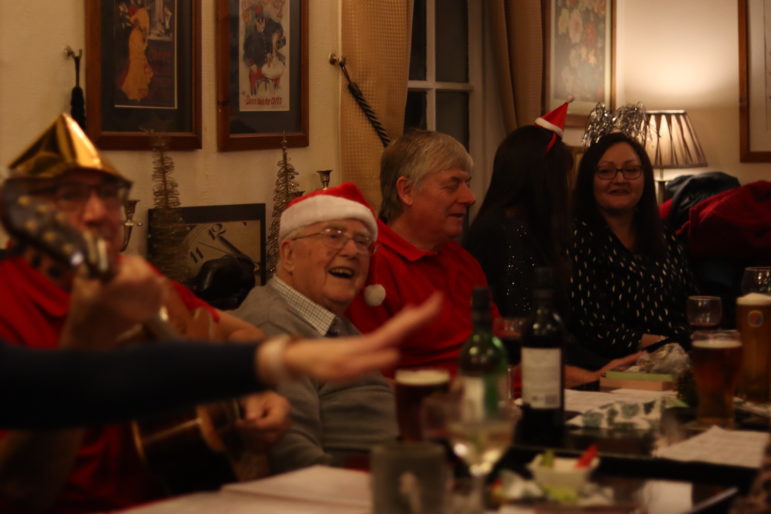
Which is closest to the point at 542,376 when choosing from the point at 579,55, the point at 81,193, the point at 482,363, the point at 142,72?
the point at 482,363

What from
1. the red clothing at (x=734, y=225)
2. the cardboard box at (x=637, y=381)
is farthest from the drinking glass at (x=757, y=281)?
the red clothing at (x=734, y=225)

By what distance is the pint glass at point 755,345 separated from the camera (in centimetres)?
231

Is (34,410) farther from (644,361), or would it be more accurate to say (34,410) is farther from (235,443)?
(644,361)

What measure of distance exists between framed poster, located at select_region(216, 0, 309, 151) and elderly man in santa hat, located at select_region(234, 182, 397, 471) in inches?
36.7

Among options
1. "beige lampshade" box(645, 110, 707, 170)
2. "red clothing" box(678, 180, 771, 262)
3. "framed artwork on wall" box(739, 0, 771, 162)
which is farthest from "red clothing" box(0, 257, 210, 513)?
"framed artwork on wall" box(739, 0, 771, 162)

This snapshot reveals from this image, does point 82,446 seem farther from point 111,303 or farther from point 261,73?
point 261,73

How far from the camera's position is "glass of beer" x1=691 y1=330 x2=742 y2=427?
2.04 metres

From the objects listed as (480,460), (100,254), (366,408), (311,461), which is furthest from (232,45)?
(480,460)

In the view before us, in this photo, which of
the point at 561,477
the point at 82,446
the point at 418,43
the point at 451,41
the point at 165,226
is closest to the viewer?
the point at 561,477

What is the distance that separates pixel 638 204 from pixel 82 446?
2636 mm

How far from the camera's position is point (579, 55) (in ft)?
18.9

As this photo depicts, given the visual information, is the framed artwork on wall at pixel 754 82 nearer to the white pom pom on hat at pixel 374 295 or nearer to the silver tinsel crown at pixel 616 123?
the silver tinsel crown at pixel 616 123

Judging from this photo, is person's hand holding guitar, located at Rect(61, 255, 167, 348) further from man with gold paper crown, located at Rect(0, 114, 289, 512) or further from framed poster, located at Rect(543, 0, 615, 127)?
framed poster, located at Rect(543, 0, 615, 127)

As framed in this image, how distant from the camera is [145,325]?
1.73m
